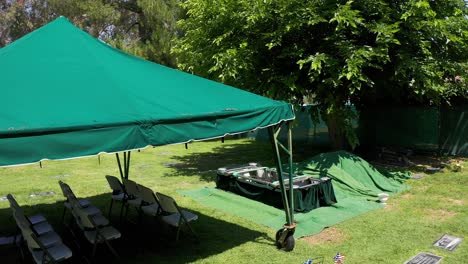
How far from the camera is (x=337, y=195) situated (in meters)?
9.12

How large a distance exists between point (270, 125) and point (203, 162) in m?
9.19

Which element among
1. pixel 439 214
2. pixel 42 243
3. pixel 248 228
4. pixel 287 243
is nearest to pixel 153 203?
pixel 248 228

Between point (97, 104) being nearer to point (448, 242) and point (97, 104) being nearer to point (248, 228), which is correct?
point (248, 228)

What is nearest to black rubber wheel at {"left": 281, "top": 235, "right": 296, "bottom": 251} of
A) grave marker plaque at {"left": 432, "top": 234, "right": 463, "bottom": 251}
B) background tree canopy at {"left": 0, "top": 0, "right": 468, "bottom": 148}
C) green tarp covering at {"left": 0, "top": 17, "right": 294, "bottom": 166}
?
Answer: green tarp covering at {"left": 0, "top": 17, "right": 294, "bottom": 166}

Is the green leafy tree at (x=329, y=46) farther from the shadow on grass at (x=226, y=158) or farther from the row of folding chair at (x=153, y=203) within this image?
the row of folding chair at (x=153, y=203)

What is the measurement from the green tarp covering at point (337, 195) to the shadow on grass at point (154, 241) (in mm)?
767

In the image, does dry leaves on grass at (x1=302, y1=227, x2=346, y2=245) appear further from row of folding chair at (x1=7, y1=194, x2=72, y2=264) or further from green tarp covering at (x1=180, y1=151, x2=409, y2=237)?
row of folding chair at (x1=7, y1=194, x2=72, y2=264)

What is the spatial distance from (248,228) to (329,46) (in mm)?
6249

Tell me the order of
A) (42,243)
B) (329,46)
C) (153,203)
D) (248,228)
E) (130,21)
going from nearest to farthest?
(42,243) → (153,203) → (248,228) → (329,46) → (130,21)

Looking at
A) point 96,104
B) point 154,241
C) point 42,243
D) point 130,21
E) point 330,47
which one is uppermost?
point 130,21

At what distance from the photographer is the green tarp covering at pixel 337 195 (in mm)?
7551

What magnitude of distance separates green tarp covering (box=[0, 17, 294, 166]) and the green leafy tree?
→ 5150 millimetres

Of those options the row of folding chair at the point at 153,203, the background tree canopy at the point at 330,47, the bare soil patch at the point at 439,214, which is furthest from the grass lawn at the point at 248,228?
the background tree canopy at the point at 330,47

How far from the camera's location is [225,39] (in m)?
12.0
